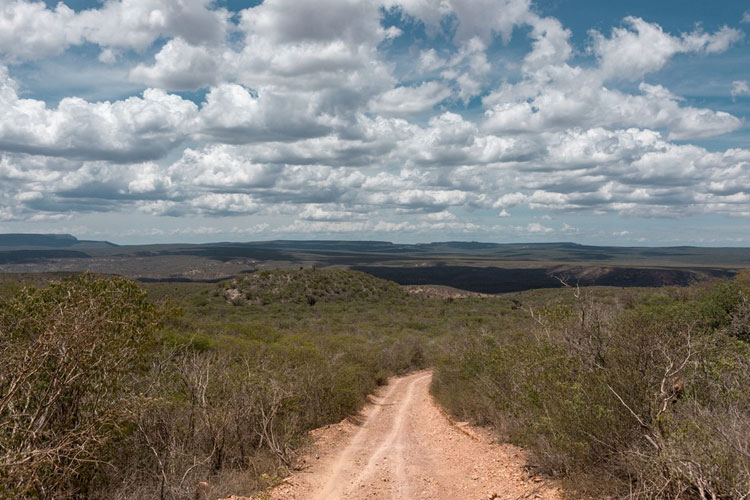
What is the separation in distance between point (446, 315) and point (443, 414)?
40.2 metres

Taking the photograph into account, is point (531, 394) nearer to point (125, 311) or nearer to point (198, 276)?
point (125, 311)

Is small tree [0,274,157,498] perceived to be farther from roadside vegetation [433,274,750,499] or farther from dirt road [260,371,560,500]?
roadside vegetation [433,274,750,499]

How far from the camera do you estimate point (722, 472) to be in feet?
20.3

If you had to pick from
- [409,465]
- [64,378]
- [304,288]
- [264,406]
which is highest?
[64,378]

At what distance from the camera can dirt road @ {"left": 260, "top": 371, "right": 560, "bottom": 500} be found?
35.7 ft

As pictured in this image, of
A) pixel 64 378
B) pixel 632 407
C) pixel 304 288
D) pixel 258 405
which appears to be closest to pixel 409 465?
pixel 258 405

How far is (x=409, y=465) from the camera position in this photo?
13.5 meters

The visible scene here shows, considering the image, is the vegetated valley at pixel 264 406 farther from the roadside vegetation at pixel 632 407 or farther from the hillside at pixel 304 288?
the hillside at pixel 304 288

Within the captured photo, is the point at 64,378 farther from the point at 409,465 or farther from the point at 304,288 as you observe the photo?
the point at 304,288

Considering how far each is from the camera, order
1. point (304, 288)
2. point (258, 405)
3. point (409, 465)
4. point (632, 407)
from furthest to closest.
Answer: point (304, 288) < point (409, 465) < point (258, 405) < point (632, 407)

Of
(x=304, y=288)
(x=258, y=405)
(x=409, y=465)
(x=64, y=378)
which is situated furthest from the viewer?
(x=304, y=288)

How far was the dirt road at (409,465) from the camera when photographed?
1089cm

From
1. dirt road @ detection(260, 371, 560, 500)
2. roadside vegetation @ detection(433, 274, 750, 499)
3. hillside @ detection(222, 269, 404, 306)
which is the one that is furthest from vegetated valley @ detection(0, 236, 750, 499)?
hillside @ detection(222, 269, 404, 306)

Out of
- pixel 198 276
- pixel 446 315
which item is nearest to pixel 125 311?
pixel 446 315
